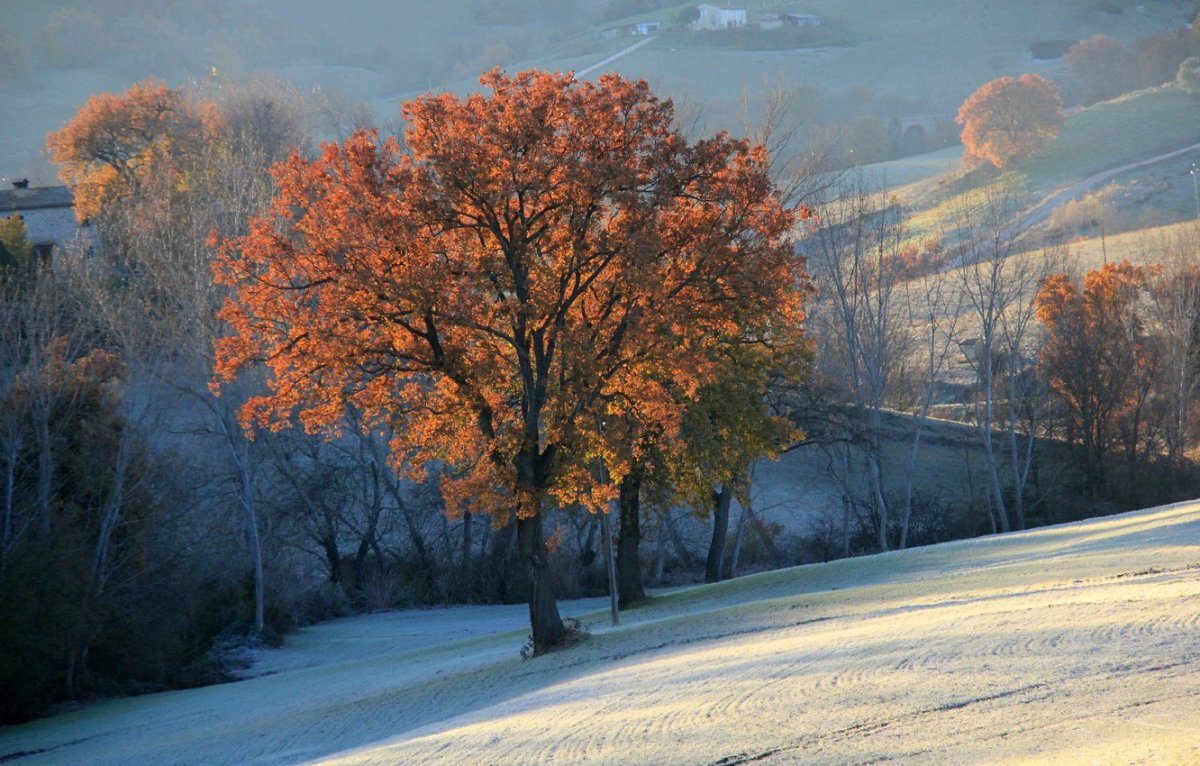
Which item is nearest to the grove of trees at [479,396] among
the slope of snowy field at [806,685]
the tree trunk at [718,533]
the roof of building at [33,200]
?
the tree trunk at [718,533]

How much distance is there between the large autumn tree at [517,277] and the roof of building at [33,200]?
50.9 metres

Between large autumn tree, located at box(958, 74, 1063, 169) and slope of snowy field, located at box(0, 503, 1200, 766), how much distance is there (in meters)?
92.2

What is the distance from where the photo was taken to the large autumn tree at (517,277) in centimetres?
1947

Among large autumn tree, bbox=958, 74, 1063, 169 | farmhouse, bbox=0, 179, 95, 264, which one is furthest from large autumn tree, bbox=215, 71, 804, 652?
large autumn tree, bbox=958, 74, 1063, 169

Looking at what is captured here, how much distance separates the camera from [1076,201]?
302 feet

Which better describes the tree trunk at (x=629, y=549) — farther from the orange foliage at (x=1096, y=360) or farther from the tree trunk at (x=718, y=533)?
the orange foliage at (x=1096, y=360)

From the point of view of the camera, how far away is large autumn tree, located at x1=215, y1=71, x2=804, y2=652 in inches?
766

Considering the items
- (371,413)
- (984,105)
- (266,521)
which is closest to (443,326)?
(371,413)

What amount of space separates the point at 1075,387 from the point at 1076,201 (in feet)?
163

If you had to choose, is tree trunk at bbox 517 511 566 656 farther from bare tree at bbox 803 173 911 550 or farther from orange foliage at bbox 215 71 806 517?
bare tree at bbox 803 173 911 550

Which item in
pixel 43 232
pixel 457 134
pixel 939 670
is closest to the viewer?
pixel 939 670

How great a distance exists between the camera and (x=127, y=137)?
228 feet

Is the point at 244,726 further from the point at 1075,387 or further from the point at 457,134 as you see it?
the point at 1075,387

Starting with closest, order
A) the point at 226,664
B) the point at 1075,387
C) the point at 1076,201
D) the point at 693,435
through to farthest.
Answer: the point at 693,435 < the point at 226,664 < the point at 1075,387 < the point at 1076,201
